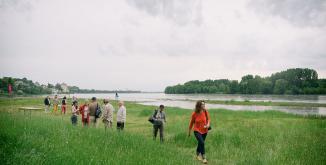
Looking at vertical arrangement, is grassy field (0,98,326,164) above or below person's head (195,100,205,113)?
below

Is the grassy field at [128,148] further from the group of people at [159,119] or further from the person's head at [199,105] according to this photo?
the person's head at [199,105]

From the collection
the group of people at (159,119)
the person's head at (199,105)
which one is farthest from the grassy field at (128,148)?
the person's head at (199,105)

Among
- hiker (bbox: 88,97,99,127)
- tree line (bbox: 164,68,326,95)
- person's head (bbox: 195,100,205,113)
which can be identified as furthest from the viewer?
tree line (bbox: 164,68,326,95)

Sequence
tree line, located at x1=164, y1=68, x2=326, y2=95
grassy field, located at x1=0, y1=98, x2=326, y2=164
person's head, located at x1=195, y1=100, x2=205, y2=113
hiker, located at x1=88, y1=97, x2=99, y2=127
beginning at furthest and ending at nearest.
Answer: tree line, located at x1=164, y1=68, x2=326, y2=95 → hiker, located at x1=88, y1=97, x2=99, y2=127 → person's head, located at x1=195, y1=100, x2=205, y2=113 → grassy field, located at x1=0, y1=98, x2=326, y2=164

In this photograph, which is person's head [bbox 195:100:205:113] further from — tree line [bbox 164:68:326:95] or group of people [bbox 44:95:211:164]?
tree line [bbox 164:68:326:95]

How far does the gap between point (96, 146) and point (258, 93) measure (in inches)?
5949

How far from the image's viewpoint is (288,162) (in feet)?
32.7

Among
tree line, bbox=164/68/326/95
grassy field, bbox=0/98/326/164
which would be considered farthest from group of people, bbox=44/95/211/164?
tree line, bbox=164/68/326/95

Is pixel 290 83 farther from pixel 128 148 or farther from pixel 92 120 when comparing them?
pixel 128 148

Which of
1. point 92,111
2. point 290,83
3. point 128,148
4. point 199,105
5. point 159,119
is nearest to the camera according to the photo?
point 128,148

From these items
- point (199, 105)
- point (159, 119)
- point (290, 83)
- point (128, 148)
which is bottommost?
point (128, 148)

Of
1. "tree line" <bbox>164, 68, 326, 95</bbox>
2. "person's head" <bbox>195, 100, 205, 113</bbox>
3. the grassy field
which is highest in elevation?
"tree line" <bbox>164, 68, 326, 95</bbox>

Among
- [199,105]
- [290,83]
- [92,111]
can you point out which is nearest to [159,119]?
[199,105]

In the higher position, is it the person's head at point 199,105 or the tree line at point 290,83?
the tree line at point 290,83
